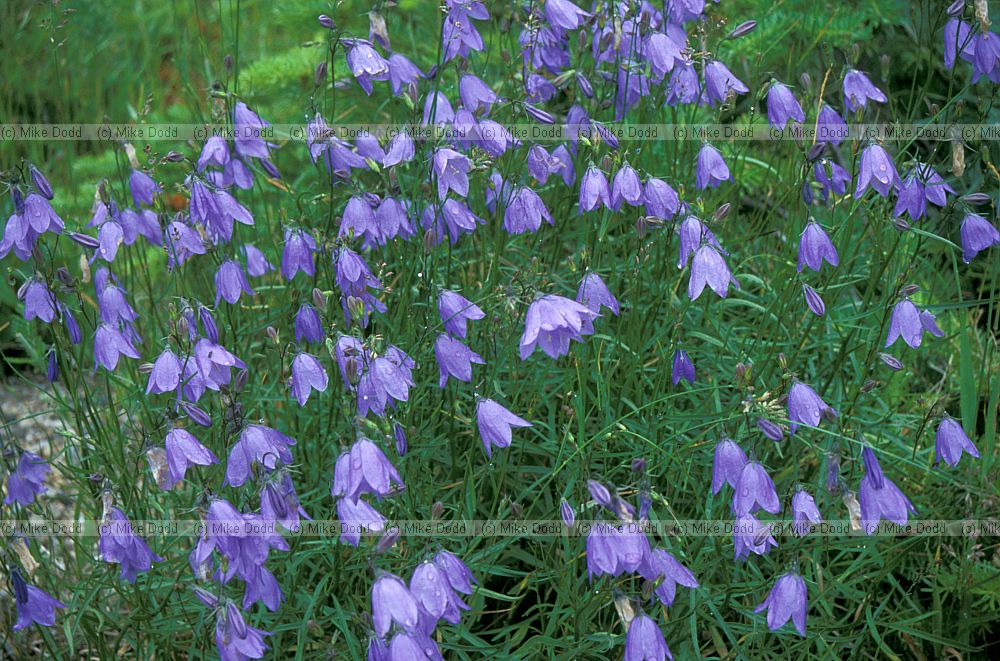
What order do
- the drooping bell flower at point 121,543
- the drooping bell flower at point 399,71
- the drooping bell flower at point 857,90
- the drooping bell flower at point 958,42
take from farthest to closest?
the drooping bell flower at point 399,71, the drooping bell flower at point 857,90, the drooping bell flower at point 958,42, the drooping bell flower at point 121,543

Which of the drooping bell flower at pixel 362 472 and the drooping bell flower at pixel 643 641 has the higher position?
the drooping bell flower at pixel 362 472

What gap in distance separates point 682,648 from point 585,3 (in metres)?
2.72

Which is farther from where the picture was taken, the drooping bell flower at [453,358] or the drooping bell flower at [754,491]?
the drooping bell flower at [453,358]

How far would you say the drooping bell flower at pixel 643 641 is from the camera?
1.82 m

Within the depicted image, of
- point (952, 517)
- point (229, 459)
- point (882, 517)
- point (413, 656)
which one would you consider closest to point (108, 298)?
point (229, 459)

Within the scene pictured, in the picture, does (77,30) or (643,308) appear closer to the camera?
(643,308)

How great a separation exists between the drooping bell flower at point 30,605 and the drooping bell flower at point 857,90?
2199 millimetres

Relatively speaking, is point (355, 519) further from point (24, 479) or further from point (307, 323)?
point (24, 479)

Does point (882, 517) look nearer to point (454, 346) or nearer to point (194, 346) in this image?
point (454, 346)

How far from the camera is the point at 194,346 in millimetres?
2195

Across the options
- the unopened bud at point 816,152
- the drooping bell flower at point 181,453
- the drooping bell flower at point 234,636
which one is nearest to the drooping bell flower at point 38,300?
the drooping bell flower at point 181,453

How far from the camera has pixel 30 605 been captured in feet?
7.23

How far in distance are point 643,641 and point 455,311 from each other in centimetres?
82

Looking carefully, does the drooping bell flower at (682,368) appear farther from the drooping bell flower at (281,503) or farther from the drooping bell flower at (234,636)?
the drooping bell flower at (234,636)
